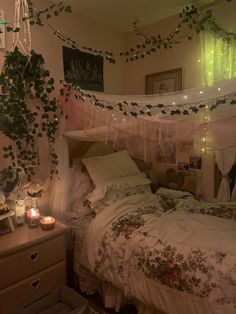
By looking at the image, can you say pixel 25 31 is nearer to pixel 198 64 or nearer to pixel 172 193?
pixel 198 64

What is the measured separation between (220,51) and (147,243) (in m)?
1.86

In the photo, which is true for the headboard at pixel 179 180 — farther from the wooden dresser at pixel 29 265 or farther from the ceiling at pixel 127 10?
the ceiling at pixel 127 10

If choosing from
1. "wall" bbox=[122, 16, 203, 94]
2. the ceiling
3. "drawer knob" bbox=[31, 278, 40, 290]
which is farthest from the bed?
the ceiling

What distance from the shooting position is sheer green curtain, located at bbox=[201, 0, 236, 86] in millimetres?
2394

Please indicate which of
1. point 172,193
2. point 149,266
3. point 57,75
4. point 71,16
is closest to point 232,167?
point 172,193

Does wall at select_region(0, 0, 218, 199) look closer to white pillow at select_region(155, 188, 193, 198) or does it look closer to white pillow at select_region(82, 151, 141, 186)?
white pillow at select_region(155, 188, 193, 198)

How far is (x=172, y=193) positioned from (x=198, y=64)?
1.34 metres

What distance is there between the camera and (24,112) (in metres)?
2.05

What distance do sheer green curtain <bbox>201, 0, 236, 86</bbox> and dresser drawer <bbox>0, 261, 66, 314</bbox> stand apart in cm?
200

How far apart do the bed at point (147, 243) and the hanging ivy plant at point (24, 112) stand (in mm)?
447

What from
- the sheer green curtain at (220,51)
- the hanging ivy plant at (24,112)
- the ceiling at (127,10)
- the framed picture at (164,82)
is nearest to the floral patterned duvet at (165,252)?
the hanging ivy plant at (24,112)

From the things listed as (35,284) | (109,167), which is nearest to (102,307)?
(35,284)

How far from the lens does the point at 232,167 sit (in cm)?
254

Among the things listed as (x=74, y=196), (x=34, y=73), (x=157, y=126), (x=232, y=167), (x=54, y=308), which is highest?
(x=34, y=73)
